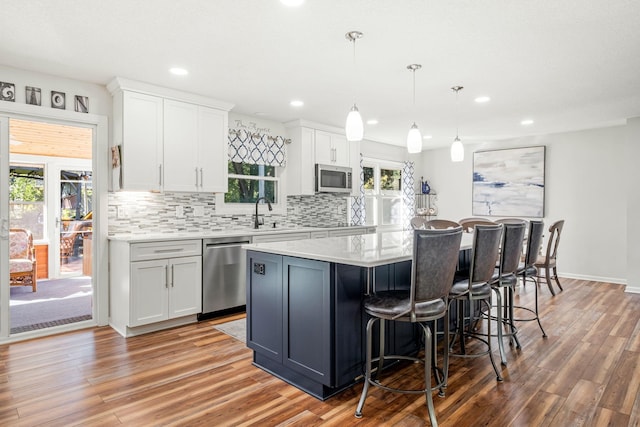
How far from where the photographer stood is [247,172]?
5008 millimetres

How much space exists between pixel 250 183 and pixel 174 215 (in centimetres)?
116

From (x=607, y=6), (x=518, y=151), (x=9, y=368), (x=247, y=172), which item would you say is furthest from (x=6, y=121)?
(x=518, y=151)

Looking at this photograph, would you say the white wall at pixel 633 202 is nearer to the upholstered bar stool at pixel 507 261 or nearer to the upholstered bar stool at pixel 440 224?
the upholstered bar stool at pixel 440 224

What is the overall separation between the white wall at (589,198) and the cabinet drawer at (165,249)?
5564mm

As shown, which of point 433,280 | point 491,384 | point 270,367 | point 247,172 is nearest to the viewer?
point 433,280

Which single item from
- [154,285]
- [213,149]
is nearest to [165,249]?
[154,285]

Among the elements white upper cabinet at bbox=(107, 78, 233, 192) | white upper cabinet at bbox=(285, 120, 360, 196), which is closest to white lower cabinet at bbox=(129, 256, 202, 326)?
Result: white upper cabinet at bbox=(107, 78, 233, 192)

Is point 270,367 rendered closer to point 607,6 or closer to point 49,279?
point 607,6

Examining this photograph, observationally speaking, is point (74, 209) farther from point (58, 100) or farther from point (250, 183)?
point (250, 183)

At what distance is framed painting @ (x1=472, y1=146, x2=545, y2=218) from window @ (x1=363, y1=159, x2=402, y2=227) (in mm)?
1401

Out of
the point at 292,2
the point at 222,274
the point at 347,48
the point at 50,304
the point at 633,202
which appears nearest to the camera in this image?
the point at 292,2

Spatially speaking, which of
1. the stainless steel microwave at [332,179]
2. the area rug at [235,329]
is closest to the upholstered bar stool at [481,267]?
the area rug at [235,329]

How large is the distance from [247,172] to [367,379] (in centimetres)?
345

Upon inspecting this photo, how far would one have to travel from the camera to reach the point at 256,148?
496 centimetres
